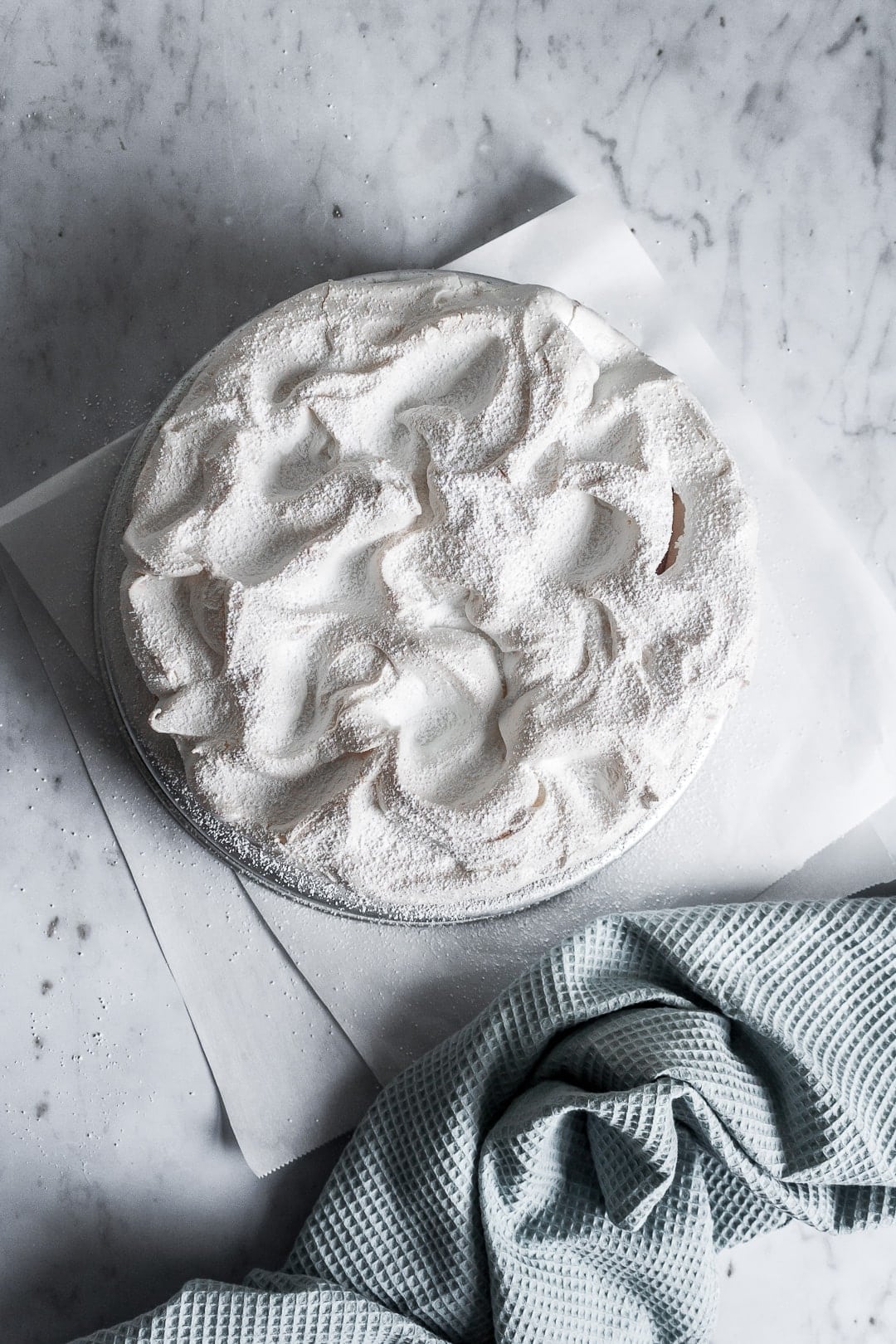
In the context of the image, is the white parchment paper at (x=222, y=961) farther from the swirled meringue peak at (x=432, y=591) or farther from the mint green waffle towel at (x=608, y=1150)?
the swirled meringue peak at (x=432, y=591)

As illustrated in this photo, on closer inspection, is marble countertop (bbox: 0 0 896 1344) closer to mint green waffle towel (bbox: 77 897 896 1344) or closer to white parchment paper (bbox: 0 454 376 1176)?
white parchment paper (bbox: 0 454 376 1176)

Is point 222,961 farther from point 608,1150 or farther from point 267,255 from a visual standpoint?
point 267,255

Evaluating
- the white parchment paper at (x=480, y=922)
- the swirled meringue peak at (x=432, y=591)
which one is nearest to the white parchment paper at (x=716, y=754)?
the white parchment paper at (x=480, y=922)

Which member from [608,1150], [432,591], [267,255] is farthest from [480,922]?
[267,255]

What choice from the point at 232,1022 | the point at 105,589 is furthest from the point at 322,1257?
the point at 105,589

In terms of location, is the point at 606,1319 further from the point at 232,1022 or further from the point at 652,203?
the point at 652,203
